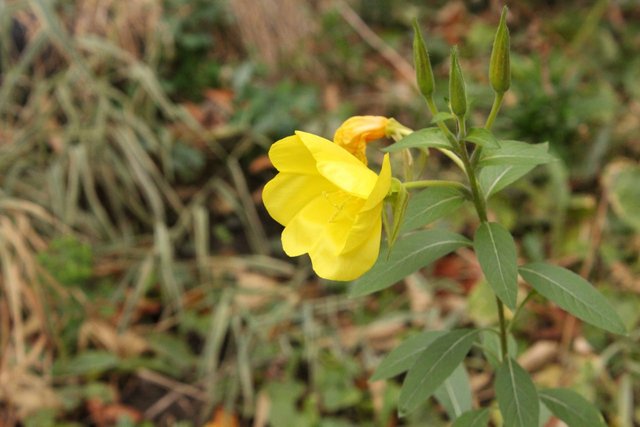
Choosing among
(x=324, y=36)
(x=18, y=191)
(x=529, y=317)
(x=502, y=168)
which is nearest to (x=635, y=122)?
(x=529, y=317)

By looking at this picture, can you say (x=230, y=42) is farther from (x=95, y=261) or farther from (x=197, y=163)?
(x=95, y=261)

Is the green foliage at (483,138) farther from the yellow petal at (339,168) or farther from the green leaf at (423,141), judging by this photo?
the yellow petal at (339,168)

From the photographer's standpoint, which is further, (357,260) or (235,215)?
(235,215)

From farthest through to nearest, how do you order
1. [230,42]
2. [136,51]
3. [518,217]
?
[230,42] → [136,51] → [518,217]

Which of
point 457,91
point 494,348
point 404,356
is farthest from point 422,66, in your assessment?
point 494,348

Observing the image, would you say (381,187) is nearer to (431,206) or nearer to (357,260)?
(357,260)
